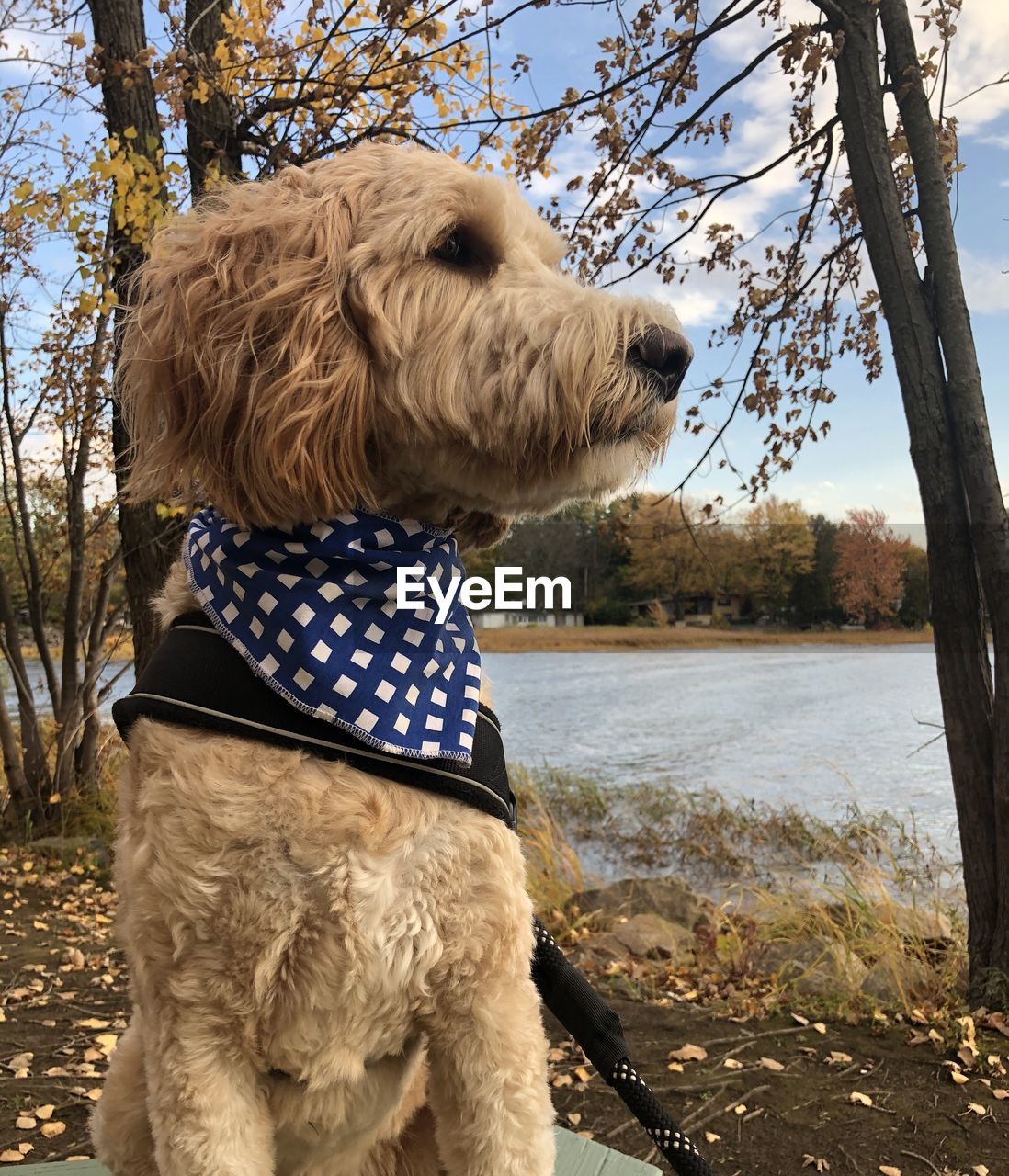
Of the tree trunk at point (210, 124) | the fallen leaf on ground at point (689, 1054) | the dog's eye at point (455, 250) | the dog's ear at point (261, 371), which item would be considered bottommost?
the fallen leaf on ground at point (689, 1054)

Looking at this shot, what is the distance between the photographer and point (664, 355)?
5.88ft

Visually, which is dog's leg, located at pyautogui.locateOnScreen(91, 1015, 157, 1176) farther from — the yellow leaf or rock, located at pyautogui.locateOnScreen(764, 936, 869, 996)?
rock, located at pyautogui.locateOnScreen(764, 936, 869, 996)

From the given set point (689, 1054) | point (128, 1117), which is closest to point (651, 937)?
point (689, 1054)

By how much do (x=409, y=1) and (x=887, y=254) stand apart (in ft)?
7.59

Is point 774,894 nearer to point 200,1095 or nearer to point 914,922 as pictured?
point 914,922

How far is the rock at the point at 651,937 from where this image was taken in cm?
545

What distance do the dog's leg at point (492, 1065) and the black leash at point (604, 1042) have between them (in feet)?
1.14

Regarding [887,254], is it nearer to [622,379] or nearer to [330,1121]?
[622,379]

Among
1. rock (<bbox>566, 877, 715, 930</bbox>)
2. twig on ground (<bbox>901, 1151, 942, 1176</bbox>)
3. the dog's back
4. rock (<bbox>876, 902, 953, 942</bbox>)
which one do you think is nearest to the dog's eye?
the dog's back

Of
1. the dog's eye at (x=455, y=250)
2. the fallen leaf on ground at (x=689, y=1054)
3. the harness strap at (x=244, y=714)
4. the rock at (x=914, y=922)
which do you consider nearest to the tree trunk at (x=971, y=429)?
the rock at (x=914, y=922)

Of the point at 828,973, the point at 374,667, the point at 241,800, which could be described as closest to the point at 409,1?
the point at 374,667

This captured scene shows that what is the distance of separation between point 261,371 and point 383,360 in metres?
0.22

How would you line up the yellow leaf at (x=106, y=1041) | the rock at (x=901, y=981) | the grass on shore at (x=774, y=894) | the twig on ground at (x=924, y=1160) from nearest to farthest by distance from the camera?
1. the twig on ground at (x=924, y=1160)
2. the yellow leaf at (x=106, y=1041)
3. the rock at (x=901, y=981)
4. the grass on shore at (x=774, y=894)

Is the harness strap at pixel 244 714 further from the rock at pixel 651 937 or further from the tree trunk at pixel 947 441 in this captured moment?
the rock at pixel 651 937
